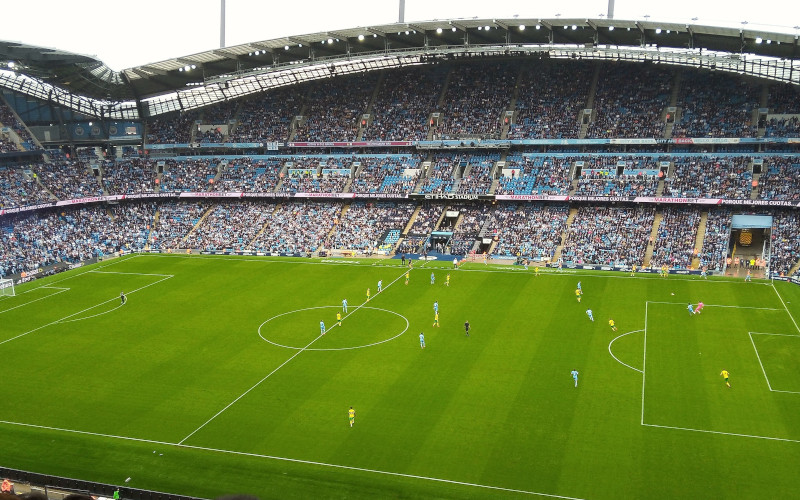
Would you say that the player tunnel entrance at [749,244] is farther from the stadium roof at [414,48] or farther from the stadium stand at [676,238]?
the stadium roof at [414,48]

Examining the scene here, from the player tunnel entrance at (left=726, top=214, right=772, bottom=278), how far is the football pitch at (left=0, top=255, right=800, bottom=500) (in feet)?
14.1

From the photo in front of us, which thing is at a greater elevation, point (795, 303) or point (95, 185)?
point (95, 185)

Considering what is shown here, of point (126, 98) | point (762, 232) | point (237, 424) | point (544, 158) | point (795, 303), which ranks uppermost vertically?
point (126, 98)

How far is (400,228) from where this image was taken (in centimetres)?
7206

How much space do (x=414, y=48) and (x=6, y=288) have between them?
150 feet

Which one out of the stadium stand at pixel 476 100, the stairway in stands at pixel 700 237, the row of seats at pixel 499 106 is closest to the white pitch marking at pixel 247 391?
the stairway in stands at pixel 700 237

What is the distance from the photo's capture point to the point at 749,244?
63.1m

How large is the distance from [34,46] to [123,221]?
2237 centimetres

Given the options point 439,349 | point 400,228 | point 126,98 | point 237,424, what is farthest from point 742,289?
point 126,98

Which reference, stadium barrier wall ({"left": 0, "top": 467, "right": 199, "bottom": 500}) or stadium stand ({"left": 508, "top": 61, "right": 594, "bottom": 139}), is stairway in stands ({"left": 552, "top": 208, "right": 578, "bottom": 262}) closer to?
stadium stand ({"left": 508, "top": 61, "right": 594, "bottom": 139})

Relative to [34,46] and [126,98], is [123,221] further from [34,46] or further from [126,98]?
[34,46]

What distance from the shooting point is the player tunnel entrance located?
58281 mm

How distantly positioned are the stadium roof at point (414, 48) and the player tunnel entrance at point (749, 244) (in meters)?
14.5

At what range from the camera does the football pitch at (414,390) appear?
26234 millimetres
